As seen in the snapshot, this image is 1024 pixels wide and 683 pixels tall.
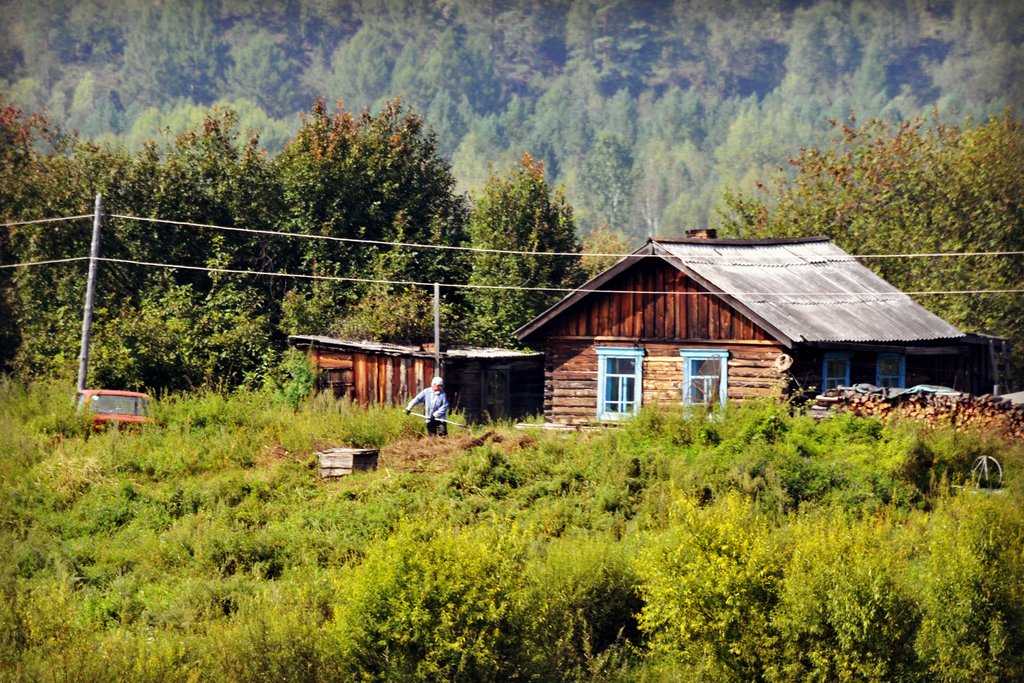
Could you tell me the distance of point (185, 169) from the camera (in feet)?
137

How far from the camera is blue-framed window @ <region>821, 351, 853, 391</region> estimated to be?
28.8 metres

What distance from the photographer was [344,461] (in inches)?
925

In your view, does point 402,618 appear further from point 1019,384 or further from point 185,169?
point 1019,384

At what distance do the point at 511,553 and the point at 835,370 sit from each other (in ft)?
51.1

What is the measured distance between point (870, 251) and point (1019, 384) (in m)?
6.70

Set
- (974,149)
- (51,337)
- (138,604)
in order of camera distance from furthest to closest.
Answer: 1. (974,149)
2. (51,337)
3. (138,604)

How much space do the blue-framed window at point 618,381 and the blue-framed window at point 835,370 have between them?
13.5ft

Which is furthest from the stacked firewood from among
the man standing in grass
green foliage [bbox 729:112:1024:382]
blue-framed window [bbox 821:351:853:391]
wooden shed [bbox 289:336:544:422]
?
green foliage [bbox 729:112:1024:382]

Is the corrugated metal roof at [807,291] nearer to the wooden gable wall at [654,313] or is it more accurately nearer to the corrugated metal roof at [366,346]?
the wooden gable wall at [654,313]

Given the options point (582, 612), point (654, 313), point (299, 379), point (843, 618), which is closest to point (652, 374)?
point (654, 313)

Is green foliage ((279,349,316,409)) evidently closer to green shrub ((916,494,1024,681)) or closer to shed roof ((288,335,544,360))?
shed roof ((288,335,544,360))

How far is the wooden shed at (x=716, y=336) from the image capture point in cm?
2845

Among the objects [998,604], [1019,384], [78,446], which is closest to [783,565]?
[998,604]

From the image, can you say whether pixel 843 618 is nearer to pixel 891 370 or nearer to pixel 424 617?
pixel 424 617
